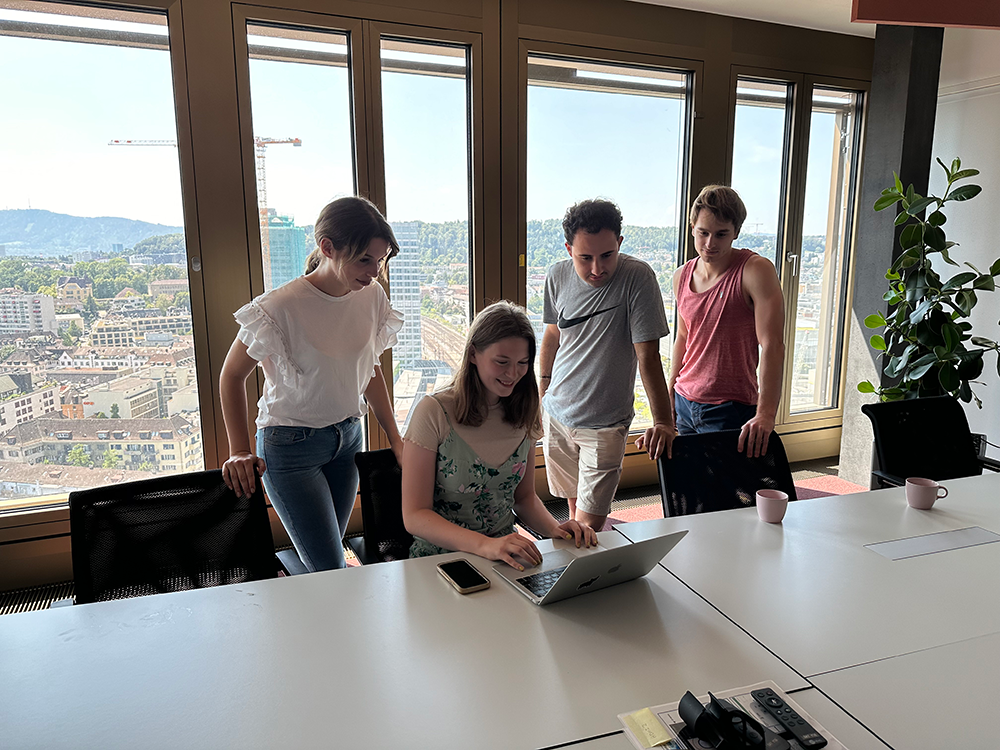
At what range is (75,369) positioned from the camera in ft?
10.2

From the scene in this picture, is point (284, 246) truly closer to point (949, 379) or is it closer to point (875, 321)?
point (875, 321)

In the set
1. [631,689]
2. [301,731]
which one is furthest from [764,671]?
[301,731]

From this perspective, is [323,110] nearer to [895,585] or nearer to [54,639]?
[54,639]

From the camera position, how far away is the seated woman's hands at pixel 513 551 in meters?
1.58

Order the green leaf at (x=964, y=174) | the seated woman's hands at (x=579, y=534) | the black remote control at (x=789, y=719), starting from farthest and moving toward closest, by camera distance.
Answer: the green leaf at (x=964, y=174)
the seated woman's hands at (x=579, y=534)
the black remote control at (x=789, y=719)

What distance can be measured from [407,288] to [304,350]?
1721mm

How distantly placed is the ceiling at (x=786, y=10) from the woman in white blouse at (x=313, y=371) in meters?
2.76

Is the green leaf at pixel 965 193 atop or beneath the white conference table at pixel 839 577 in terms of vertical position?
atop

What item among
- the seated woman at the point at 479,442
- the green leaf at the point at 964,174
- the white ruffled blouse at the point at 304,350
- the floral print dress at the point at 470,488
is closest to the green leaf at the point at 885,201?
the green leaf at the point at 964,174

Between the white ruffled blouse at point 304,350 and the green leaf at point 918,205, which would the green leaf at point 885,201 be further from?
the white ruffled blouse at point 304,350

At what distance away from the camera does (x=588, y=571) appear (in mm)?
1373

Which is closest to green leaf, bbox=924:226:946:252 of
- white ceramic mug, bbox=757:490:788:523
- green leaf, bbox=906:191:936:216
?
green leaf, bbox=906:191:936:216

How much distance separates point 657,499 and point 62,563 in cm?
310

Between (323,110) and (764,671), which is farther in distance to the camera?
(323,110)
